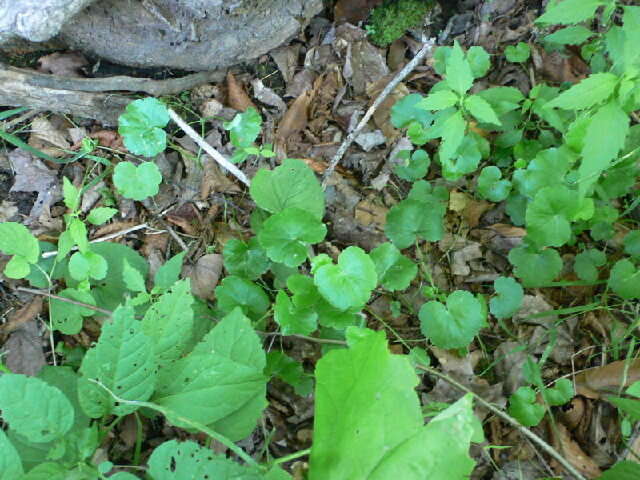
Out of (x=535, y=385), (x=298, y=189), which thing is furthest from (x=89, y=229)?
(x=535, y=385)

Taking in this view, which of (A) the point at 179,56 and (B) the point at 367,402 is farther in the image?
(A) the point at 179,56

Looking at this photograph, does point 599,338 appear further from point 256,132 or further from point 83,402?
point 83,402

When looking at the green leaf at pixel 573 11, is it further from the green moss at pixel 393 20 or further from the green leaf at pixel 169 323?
the green leaf at pixel 169 323

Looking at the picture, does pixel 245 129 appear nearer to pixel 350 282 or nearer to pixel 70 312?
pixel 350 282

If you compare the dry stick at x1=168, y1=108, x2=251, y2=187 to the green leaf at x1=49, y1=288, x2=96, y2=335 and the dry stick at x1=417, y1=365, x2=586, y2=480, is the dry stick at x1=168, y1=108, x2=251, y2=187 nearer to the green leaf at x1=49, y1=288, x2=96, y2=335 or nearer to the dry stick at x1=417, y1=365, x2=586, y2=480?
the green leaf at x1=49, y1=288, x2=96, y2=335

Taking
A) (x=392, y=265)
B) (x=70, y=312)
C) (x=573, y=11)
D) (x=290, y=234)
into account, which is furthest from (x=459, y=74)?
(x=70, y=312)

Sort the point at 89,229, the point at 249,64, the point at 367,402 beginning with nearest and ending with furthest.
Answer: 1. the point at 367,402
2. the point at 89,229
3. the point at 249,64

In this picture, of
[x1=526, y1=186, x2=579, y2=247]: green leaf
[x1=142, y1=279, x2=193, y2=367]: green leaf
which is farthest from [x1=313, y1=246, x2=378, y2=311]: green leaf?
[x1=526, y1=186, x2=579, y2=247]: green leaf

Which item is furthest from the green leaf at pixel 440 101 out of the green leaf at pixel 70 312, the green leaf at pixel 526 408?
the green leaf at pixel 70 312
